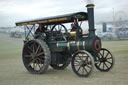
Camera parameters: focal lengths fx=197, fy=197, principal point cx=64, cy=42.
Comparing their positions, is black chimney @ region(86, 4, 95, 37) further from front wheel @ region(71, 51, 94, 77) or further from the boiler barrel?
front wheel @ region(71, 51, 94, 77)

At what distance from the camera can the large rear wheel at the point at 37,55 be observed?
677 centimetres

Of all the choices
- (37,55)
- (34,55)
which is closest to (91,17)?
(37,55)

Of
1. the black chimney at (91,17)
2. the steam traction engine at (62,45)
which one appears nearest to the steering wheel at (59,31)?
the steam traction engine at (62,45)

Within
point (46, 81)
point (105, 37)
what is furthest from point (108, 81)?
point (105, 37)

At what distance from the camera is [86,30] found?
7.18 meters

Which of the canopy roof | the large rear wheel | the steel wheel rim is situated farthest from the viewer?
the steel wheel rim

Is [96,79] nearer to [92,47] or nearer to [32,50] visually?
[92,47]

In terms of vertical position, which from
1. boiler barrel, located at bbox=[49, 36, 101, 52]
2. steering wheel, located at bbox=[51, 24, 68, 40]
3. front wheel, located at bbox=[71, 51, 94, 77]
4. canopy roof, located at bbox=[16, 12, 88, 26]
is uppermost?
canopy roof, located at bbox=[16, 12, 88, 26]

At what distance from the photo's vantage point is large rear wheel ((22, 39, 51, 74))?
267 inches

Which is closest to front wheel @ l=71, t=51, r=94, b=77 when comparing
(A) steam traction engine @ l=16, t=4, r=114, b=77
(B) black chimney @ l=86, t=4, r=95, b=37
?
(A) steam traction engine @ l=16, t=4, r=114, b=77

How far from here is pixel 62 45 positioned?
697cm

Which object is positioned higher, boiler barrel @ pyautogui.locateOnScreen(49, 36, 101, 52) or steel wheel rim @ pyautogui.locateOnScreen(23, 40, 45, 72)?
boiler barrel @ pyautogui.locateOnScreen(49, 36, 101, 52)

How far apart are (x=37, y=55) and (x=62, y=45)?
40.3 inches

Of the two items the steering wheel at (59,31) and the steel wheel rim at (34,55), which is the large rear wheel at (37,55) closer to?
the steel wheel rim at (34,55)
